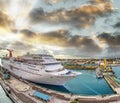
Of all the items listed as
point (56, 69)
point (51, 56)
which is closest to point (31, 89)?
point (56, 69)

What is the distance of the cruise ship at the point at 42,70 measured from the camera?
6719 cm

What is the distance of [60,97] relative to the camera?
165 ft

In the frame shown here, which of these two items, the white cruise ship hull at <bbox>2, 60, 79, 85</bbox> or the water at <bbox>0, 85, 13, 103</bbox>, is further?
the white cruise ship hull at <bbox>2, 60, 79, 85</bbox>

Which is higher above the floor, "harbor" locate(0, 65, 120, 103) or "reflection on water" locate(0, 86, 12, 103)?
"harbor" locate(0, 65, 120, 103)

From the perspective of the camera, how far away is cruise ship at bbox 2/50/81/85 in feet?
220

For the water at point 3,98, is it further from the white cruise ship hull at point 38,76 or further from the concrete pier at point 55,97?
the white cruise ship hull at point 38,76

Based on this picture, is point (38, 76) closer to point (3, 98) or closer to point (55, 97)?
point (3, 98)

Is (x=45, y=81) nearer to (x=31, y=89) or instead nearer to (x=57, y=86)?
(x=57, y=86)

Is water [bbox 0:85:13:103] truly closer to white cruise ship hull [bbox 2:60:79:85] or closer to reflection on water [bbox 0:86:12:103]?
reflection on water [bbox 0:86:12:103]

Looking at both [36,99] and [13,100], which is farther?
[13,100]

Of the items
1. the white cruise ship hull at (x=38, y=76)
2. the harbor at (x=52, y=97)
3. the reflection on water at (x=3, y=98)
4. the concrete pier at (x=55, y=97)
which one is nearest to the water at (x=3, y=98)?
the reflection on water at (x=3, y=98)

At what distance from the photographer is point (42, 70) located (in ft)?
225

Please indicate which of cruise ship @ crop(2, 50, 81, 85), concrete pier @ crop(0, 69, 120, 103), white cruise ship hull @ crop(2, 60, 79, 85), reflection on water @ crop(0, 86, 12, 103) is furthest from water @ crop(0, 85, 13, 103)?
cruise ship @ crop(2, 50, 81, 85)

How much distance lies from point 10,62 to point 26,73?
15293 mm
